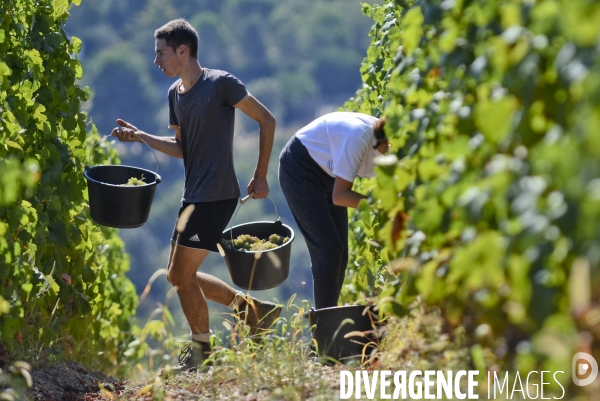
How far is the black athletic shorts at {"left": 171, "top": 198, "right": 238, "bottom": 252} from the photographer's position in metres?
4.18

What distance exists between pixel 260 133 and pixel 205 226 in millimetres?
556

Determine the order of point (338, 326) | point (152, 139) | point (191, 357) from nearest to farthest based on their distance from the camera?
point (338, 326)
point (191, 357)
point (152, 139)

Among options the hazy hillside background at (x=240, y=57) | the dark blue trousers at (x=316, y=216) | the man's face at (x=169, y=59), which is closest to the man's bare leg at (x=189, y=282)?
the dark blue trousers at (x=316, y=216)

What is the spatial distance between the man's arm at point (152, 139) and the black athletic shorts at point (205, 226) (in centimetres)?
37

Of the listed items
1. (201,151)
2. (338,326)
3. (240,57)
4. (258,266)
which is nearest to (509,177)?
(338,326)

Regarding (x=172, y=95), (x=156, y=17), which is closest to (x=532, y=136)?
(x=172, y=95)

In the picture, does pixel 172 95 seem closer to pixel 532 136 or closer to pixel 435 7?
pixel 435 7

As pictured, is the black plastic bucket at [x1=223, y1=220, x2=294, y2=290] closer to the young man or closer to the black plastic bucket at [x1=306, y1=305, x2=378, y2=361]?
the young man

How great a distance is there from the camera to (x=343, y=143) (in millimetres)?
3611

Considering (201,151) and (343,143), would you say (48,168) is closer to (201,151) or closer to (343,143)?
(201,151)

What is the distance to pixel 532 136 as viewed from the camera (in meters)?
1.73

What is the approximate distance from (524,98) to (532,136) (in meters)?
0.09

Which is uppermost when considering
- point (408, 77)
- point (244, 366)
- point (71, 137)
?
point (71, 137)

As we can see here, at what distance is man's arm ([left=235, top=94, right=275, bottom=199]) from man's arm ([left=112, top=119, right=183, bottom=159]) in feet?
1.48
